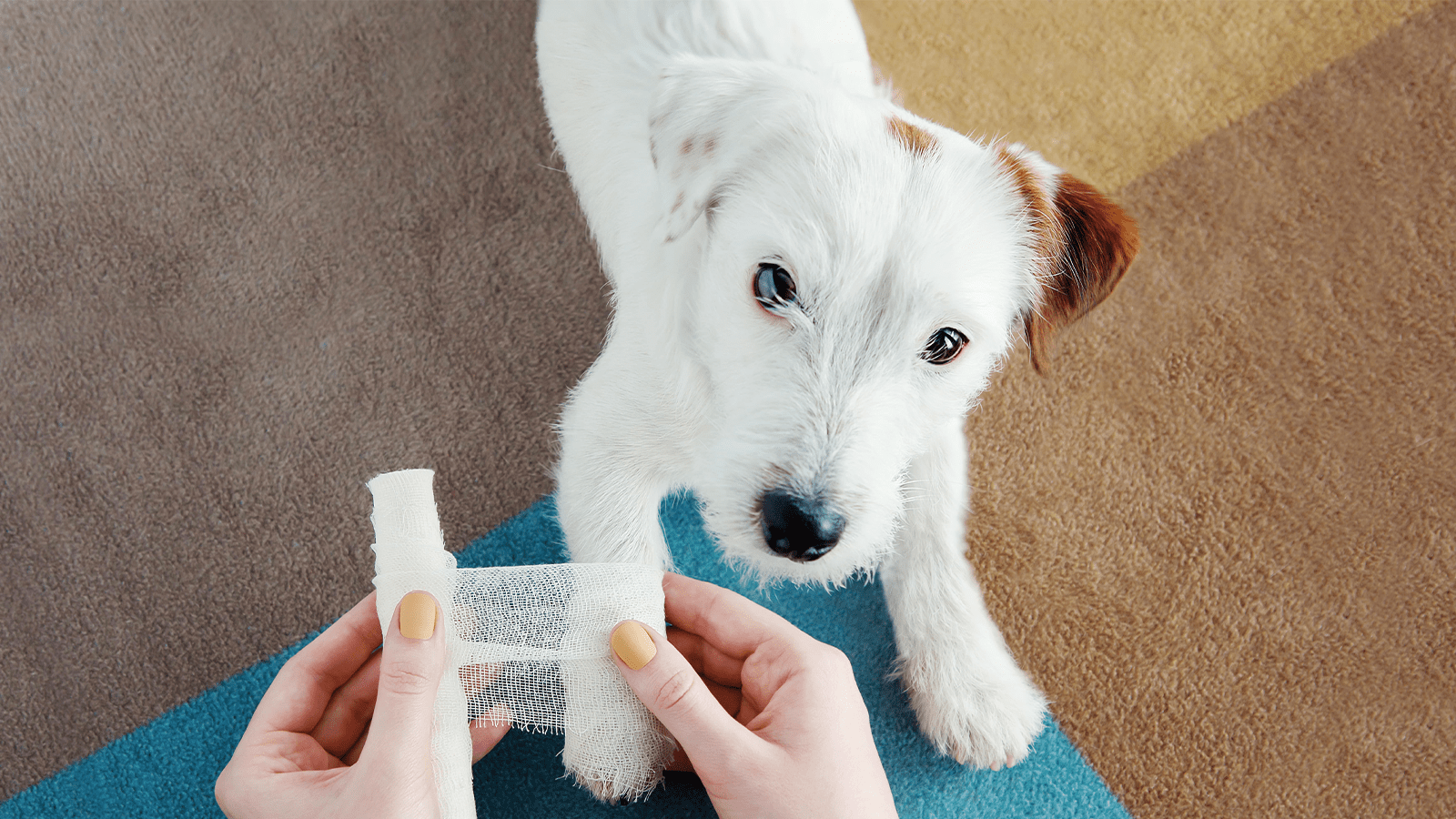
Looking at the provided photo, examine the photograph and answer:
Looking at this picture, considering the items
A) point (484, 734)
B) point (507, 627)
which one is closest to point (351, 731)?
point (484, 734)

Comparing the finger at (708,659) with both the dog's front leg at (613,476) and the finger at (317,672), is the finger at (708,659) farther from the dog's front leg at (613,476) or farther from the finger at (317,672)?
the finger at (317,672)

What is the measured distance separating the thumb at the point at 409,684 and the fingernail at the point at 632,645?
0.27 meters

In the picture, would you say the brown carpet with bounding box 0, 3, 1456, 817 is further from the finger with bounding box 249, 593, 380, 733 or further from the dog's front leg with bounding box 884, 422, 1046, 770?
the finger with bounding box 249, 593, 380, 733

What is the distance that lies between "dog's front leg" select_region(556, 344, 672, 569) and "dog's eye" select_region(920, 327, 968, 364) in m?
0.61

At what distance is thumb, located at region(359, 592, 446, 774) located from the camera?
1.17 m

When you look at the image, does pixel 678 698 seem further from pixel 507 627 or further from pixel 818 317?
pixel 818 317

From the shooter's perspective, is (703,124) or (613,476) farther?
(613,476)

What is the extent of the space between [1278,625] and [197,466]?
2.83 meters

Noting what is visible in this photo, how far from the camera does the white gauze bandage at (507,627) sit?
1.32 m

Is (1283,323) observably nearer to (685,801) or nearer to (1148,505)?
(1148,505)

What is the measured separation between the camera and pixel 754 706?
1545 mm

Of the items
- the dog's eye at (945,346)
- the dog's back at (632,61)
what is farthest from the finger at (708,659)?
the dog's back at (632,61)

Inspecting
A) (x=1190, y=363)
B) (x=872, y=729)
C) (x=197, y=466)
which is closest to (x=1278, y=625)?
(x=1190, y=363)

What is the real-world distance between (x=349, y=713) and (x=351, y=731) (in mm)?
36
